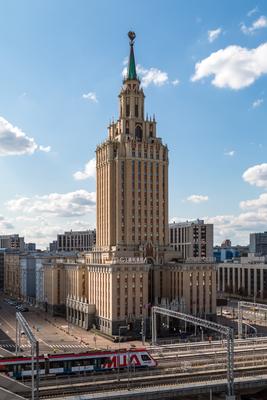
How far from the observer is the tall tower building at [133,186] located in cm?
12756

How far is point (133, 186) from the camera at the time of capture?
128 m

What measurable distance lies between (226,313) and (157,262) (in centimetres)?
3498

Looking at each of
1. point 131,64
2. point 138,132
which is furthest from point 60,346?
point 131,64

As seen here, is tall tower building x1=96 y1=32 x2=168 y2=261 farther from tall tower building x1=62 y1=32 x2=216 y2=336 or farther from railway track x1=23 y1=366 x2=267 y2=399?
railway track x1=23 y1=366 x2=267 y2=399

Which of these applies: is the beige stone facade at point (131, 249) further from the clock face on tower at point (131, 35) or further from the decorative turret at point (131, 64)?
the clock face on tower at point (131, 35)

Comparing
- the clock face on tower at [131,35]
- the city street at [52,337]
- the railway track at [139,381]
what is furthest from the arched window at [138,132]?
the railway track at [139,381]

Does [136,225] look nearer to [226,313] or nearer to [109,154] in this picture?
[109,154]

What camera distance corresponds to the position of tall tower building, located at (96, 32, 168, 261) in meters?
128

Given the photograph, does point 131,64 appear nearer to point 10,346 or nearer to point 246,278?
point 10,346

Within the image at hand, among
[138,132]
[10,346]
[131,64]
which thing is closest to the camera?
[10,346]

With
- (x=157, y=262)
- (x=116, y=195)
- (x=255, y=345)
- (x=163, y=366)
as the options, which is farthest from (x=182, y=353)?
(x=116, y=195)

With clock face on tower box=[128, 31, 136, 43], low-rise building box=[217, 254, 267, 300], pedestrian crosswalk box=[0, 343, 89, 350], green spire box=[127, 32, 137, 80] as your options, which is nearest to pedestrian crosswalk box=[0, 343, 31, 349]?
pedestrian crosswalk box=[0, 343, 89, 350]

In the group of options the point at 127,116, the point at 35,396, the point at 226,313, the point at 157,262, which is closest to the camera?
the point at 35,396

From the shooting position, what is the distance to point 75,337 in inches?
4390
